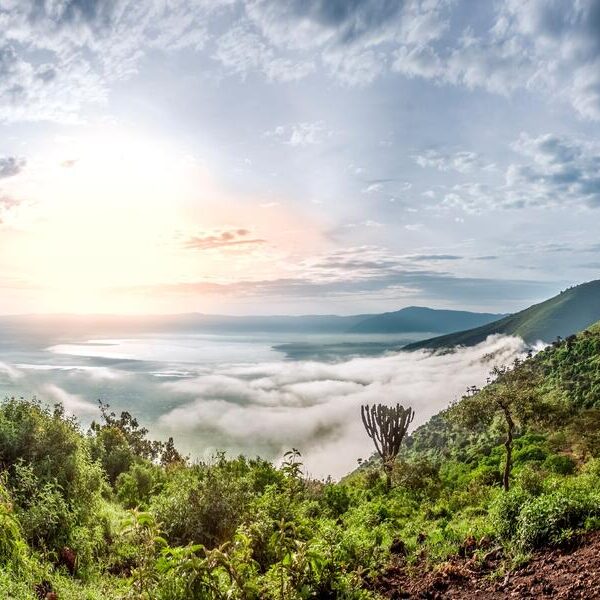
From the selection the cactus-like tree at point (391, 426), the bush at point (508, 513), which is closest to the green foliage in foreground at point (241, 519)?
the bush at point (508, 513)

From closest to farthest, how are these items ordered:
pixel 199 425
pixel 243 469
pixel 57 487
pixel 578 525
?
1. pixel 578 525
2. pixel 57 487
3. pixel 243 469
4. pixel 199 425

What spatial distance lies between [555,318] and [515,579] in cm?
11538

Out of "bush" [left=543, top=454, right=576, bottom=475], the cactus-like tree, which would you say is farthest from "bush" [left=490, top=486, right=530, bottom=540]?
the cactus-like tree

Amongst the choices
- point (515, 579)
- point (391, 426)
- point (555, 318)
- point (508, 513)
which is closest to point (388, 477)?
point (391, 426)

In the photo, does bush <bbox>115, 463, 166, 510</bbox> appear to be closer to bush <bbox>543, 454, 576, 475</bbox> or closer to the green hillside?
bush <bbox>543, 454, 576, 475</bbox>

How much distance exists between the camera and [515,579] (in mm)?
6566

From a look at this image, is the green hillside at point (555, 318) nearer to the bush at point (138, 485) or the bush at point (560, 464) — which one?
the bush at point (560, 464)

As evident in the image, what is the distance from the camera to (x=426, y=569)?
25.4ft

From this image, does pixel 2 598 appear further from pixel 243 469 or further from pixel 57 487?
pixel 243 469

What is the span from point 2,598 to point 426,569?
18.3ft

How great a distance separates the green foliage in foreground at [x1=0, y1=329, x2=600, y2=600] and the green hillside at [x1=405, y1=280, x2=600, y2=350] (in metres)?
92.4

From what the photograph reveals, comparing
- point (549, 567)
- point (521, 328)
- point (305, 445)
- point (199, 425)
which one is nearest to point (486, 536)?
point (549, 567)

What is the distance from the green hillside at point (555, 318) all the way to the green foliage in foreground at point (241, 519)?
92.4 metres

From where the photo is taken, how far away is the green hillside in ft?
343
